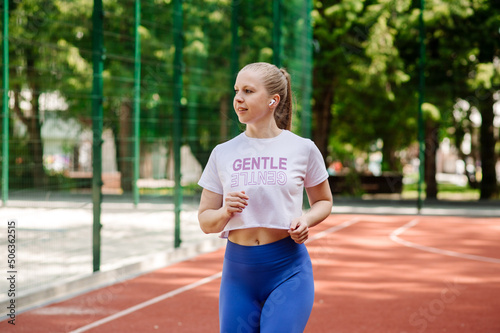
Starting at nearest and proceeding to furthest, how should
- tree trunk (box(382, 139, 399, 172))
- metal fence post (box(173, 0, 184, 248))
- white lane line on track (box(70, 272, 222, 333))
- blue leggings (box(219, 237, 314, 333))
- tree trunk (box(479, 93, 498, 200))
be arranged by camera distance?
blue leggings (box(219, 237, 314, 333)) → white lane line on track (box(70, 272, 222, 333)) → metal fence post (box(173, 0, 184, 248)) → tree trunk (box(479, 93, 498, 200)) → tree trunk (box(382, 139, 399, 172))

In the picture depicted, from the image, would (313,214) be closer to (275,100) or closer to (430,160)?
(275,100)

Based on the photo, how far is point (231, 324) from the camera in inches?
118

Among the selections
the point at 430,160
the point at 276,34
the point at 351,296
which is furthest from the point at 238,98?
the point at 430,160

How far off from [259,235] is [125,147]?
17265mm

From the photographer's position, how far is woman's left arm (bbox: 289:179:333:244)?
2916 mm

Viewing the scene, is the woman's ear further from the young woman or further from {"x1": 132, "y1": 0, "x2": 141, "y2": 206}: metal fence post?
{"x1": 132, "y1": 0, "x2": 141, "y2": 206}: metal fence post

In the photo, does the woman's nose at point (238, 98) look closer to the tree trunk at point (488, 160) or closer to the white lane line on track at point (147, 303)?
the white lane line on track at point (147, 303)

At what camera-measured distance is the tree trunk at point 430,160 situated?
85.8ft

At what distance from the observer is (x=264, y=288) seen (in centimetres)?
301

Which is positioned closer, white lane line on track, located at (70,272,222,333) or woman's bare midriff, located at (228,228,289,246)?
woman's bare midriff, located at (228,228,289,246)

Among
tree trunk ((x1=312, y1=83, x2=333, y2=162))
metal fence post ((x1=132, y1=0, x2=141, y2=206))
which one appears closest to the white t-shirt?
metal fence post ((x1=132, y1=0, x2=141, y2=206))

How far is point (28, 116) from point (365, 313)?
22.9ft

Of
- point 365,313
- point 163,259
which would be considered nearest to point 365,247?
point 163,259

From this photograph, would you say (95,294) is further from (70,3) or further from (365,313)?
(70,3)
